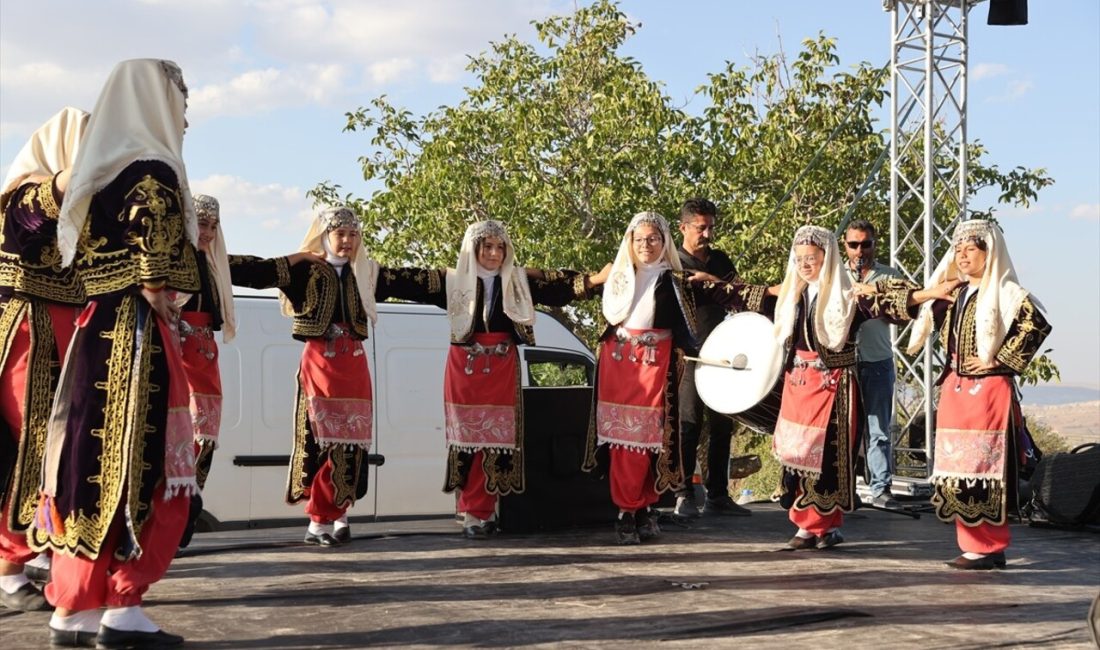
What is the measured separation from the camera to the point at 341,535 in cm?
642

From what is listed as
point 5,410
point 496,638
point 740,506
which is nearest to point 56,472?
point 5,410

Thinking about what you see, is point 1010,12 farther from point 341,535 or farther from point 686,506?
point 341,535

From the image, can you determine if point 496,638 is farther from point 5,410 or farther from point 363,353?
point 363,353

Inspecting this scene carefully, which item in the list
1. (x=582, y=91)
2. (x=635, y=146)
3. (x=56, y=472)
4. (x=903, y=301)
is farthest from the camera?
(x=582, y=91)

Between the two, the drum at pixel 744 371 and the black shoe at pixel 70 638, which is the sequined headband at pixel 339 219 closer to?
the drum at pixel 744 371

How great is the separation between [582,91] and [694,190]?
2088 millimetres

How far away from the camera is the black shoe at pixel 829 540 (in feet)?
21.3

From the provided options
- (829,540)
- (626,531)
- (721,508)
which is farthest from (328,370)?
(721,508)

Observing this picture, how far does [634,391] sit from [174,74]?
10.5 feet

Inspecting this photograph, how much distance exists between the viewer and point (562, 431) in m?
7.20

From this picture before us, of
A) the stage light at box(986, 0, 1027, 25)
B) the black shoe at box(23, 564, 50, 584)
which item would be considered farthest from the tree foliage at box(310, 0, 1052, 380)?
the black shoe at box(23, 564, 50, 584)

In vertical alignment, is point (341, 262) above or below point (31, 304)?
above

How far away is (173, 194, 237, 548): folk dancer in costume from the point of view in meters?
5.92

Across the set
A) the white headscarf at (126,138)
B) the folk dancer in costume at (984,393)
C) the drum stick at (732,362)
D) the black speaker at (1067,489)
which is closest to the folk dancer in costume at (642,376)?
the drum stick at (732,362)
